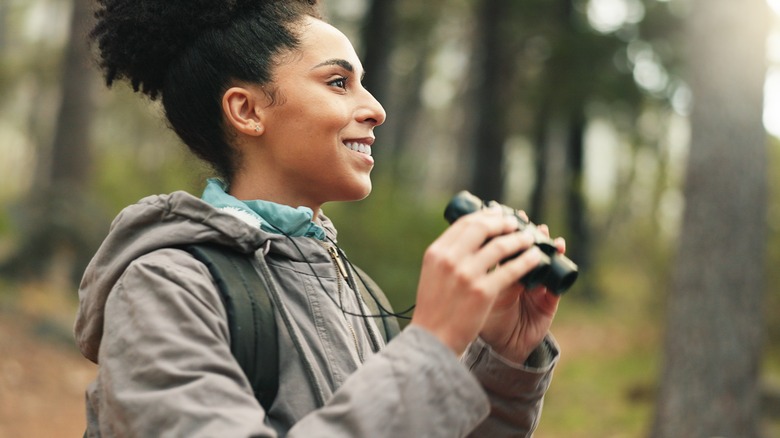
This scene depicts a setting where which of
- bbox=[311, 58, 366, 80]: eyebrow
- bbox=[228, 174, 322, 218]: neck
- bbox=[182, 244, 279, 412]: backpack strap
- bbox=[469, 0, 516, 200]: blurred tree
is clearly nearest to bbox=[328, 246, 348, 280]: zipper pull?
bbox=[228, 174, 322, 218]: neck

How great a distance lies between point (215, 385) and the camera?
4.90 ft

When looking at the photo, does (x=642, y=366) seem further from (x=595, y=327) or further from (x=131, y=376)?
(x=131, y=376)

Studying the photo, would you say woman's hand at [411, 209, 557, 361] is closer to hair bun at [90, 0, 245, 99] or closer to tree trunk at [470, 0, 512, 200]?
hair bun at [90, 0, 245, 99]

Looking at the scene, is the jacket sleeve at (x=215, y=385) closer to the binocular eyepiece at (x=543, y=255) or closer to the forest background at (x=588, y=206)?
the binocular eyepiece at (x=543, y=255)

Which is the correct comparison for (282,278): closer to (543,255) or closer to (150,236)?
(150,236)

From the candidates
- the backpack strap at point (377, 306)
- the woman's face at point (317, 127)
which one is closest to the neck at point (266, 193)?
the woman's face at point (317, 127)

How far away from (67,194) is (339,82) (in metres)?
8.81

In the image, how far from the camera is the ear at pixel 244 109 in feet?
6.92

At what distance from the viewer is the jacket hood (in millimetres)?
1744

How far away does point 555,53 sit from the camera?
15.8 meters

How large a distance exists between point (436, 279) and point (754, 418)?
6415 millimetres

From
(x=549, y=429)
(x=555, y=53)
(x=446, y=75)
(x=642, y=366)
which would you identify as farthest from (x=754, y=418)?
(x=446, y=75)

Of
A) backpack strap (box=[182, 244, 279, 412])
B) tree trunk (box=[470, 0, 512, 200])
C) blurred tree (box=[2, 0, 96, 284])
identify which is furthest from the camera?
tree trunk (box=[470, 0, 512, 200])

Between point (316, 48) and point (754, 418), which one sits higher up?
point (316, 48)
